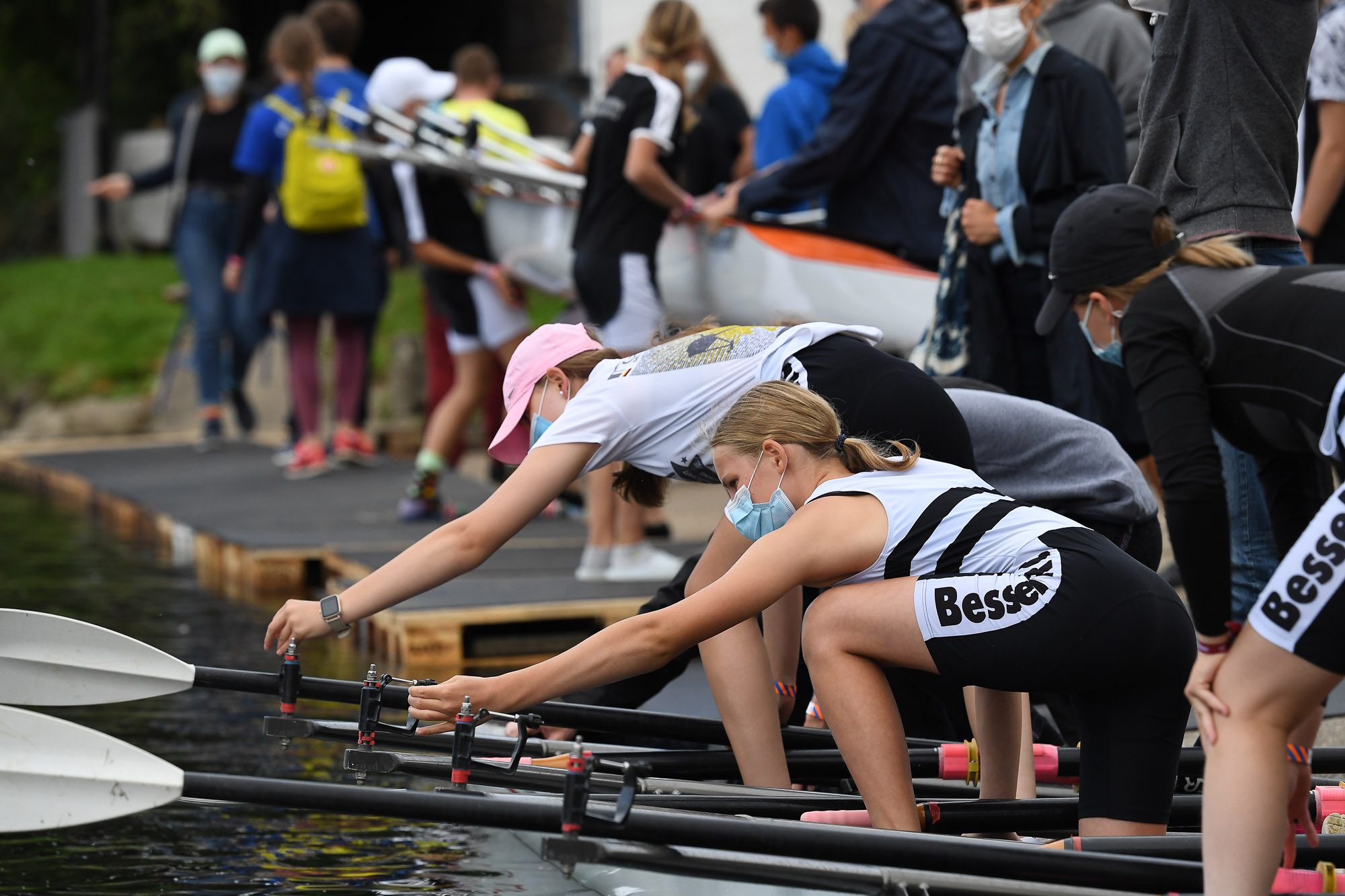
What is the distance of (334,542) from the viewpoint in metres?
6.20

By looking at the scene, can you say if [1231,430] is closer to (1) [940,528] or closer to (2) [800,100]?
(1) [940,528]

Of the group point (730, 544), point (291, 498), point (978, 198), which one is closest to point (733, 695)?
point (730, 544)

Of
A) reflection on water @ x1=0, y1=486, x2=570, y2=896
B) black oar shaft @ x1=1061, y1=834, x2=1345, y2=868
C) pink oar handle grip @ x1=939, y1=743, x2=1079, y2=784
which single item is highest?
black oar shaft @ x1=1061, y1=834, x2=1345, y2=868

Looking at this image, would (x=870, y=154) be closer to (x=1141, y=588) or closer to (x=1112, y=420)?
(x=1112, y=420)

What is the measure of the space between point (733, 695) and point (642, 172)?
2517 millimetres

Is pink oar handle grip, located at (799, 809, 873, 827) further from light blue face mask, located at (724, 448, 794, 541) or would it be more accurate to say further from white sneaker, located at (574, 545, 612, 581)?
white sneaker, located at (574, 545, 612, 581)

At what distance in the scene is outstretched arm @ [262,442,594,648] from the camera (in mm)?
2969

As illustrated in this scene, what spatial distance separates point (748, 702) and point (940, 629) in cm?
63

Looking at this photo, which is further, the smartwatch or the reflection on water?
the reflection on water

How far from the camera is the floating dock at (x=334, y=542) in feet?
16.6

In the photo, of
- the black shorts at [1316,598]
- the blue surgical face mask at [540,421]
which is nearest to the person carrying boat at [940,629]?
the black shorts at [1316,598]

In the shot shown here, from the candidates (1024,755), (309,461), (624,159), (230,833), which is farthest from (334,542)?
(1024,755)

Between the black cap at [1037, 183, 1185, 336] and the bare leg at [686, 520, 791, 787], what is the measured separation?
0.92 meters

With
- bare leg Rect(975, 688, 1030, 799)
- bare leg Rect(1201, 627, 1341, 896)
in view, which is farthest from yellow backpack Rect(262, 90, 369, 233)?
bare leg Rect(1201, 627, 1341, 896)
